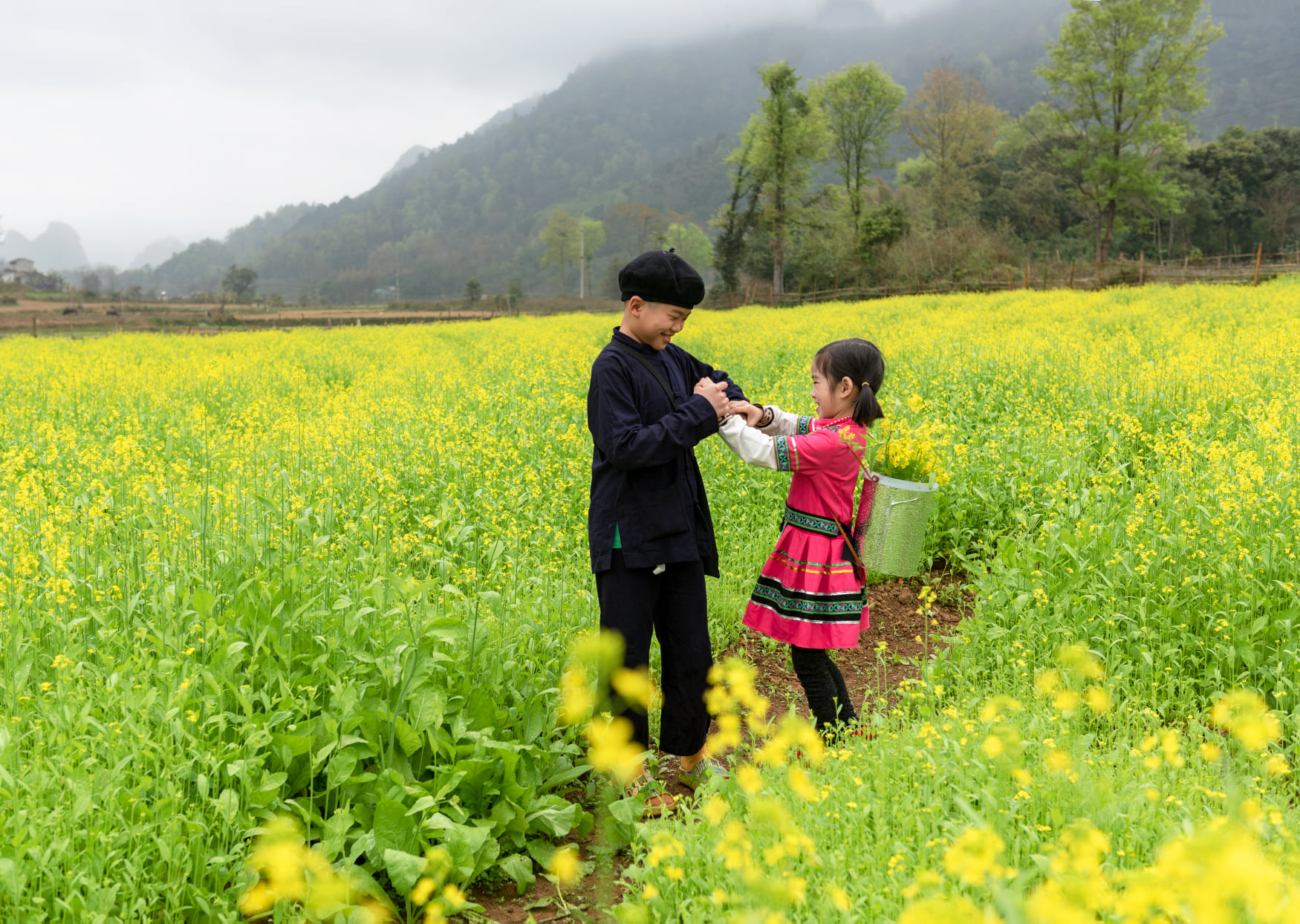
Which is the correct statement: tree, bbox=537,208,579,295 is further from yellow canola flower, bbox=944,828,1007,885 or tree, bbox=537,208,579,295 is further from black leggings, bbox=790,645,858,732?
yellow canola flower, bbox=944,828,1007,885

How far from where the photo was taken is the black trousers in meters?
3.06

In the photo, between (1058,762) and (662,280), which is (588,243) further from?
(1058,762)

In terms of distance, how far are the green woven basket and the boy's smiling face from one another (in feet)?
3.99

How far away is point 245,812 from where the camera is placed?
2.52 meters

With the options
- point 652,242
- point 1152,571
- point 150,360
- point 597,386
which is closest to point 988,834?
point 597,386

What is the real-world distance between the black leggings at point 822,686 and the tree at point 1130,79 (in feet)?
137

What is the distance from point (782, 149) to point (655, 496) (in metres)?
46.4

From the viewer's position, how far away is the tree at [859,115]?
5003cm

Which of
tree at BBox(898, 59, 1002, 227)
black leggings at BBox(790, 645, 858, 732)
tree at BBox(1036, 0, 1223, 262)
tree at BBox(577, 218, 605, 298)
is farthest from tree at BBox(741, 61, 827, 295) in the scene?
tree at BBox(577, 218, 605, 298)

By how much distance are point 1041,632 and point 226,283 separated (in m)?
78.2

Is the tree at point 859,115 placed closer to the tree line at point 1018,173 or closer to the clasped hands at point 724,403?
the tree line at point 1018,173

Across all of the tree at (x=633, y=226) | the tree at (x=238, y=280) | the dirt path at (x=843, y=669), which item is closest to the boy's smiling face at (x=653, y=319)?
the dirt path at (x=843, y=669)

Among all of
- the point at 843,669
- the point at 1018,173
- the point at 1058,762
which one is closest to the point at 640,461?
the point at 1058,762

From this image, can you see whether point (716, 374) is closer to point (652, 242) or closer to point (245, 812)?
point (245, 812)
